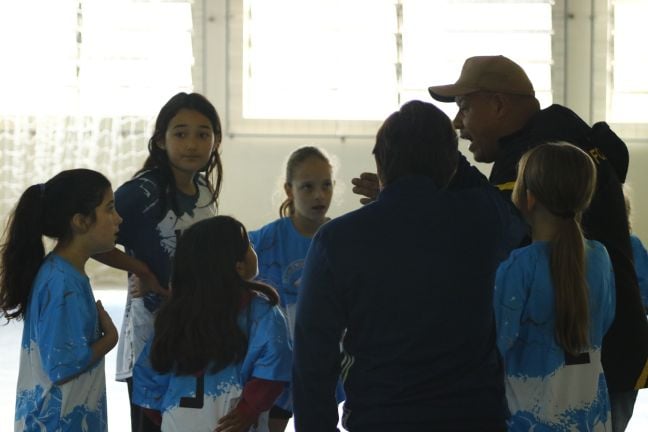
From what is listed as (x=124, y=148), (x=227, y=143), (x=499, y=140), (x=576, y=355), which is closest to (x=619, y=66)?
(x=227, y=143)

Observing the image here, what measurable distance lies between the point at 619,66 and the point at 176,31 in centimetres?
298

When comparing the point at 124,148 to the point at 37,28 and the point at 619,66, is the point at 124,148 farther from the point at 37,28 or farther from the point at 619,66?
the point at 619,66

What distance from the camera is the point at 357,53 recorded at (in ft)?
23.3

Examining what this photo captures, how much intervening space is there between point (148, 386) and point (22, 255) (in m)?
0.43

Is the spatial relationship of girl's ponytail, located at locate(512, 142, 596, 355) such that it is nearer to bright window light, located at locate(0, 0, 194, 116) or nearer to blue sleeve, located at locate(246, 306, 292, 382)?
blue sleeve, located at locate(246, 306, 292, 382)

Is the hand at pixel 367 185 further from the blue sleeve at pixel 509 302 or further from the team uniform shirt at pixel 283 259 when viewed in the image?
the team uniform shirt at pixel 283 259

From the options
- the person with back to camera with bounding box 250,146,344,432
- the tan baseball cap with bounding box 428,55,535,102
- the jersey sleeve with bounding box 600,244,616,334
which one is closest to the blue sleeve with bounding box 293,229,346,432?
the jersey sleeve with bounding box 600,244,616,334

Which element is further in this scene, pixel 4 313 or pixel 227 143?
pixel 227 143

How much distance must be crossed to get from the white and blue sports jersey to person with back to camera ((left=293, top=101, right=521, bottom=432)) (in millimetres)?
1577

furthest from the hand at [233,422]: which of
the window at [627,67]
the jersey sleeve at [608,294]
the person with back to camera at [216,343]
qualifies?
the window at [627,67]

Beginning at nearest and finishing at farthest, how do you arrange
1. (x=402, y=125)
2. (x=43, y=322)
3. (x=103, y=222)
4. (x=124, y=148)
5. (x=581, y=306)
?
(x=402, y=125), (x=581, y=306), (x=43, y=322), (x=103, y=222), (x=124, y=148)

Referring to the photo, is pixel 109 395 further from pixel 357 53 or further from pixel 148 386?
pixel 357 53

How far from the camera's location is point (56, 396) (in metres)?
2.42

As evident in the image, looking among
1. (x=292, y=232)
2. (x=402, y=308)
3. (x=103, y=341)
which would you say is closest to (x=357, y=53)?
(x=292, y=232)
